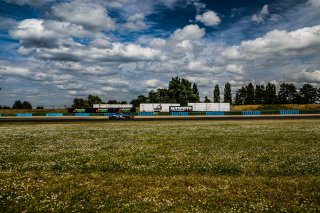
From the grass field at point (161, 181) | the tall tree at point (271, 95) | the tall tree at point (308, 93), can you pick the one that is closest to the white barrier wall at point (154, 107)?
the grass field at point (161, 181)

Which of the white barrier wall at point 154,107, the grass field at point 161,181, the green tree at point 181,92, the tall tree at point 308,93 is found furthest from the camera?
the tall tree at point 308,93

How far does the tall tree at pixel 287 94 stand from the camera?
192 m

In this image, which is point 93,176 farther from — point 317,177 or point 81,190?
point 317,177

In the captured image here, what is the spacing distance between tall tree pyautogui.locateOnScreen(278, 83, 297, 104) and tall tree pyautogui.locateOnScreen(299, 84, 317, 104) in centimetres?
523

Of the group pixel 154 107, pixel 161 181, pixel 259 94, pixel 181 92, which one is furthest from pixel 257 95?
pixel 161 181

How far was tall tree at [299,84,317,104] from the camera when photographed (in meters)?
187

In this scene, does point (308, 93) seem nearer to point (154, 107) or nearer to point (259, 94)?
point (259, 94)

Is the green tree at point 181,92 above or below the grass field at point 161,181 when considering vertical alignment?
above

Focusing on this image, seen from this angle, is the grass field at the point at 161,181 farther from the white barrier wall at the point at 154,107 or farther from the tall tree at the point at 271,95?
the tall tree at the point at 271,95

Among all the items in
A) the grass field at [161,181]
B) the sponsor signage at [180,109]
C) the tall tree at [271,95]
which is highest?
the tall tree at [271,95]

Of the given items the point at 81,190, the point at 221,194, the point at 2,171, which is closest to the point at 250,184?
the point at 221,194

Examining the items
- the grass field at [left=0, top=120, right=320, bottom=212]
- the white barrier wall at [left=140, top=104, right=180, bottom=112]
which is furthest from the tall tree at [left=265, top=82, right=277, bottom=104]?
the grass field at [left=0, top=120, right=320, bottom=212]

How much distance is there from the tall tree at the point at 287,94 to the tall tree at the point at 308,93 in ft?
17.1

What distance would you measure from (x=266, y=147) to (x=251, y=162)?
5581 millimetres
